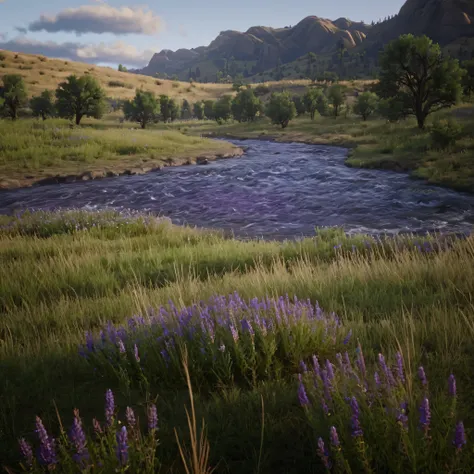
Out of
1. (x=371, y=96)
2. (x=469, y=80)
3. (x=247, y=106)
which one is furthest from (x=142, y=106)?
(x=469, y=80)

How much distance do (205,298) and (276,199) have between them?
15.5 metres

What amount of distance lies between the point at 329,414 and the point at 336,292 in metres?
2.75

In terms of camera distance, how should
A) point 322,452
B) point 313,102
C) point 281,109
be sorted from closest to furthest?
point 322,452
point 281,109
point 313,102

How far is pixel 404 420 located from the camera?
163 centimetres

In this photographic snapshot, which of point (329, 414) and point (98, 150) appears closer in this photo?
point (329, 414)

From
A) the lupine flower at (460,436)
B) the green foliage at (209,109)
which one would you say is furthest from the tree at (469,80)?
the lupine flower at (460,436)

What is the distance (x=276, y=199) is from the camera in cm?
1962

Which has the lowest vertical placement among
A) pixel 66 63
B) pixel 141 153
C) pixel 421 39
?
pixel 141 153

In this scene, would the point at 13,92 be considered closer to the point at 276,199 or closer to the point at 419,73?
A: the point at 276,199

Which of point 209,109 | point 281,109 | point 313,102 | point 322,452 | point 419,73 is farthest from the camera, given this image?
point 209,109

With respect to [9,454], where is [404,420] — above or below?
above

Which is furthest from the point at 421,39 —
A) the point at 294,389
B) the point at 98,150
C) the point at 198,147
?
the point at 294,389

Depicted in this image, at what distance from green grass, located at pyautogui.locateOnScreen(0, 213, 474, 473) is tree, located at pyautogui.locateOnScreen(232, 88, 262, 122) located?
232 ft

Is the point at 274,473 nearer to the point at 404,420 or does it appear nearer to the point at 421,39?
the point at 404,420
